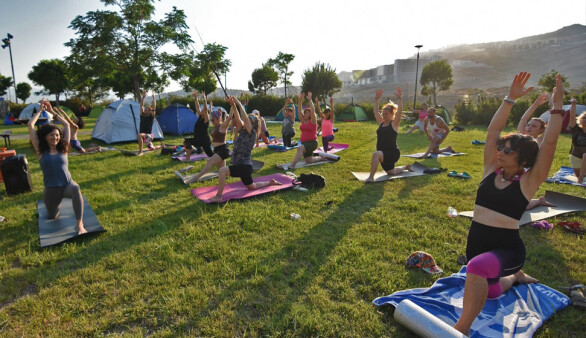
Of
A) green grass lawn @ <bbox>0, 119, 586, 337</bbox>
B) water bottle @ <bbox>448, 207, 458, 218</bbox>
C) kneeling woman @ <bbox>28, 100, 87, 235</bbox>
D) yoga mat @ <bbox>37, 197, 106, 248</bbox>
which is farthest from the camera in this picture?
water bottle @ <bbox>448, 207, 458, 218</bbox>

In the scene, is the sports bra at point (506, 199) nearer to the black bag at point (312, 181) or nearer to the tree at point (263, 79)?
the black bag at point (312, 181)

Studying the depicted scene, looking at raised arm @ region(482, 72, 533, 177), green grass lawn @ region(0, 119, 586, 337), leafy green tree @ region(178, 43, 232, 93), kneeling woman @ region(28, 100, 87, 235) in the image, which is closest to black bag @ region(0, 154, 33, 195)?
green grass lawn @ region(0, 119, 586, 337)

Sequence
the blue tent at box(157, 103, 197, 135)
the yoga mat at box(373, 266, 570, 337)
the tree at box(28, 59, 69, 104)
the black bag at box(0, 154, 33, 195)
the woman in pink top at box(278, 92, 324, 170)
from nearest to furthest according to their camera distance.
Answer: the yoga mat at box(373, 266, 570, 337)
the black bag at box(0, 154, 33, 195)
the woman in pink top at box(278, 92, 324, 170)
the blue tent at box(157, 103, 197, 135)
the tree at box(28, 59, 69, 104)

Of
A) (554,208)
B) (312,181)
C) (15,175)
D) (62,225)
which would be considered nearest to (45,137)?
(62,225)

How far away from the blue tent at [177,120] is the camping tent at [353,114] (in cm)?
1238

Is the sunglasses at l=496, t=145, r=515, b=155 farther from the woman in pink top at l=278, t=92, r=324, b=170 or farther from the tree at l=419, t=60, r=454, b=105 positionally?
the tree at l=419, t=60, r=454, b=105

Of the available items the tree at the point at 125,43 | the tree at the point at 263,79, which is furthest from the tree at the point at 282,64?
the tree at the point at 125,43

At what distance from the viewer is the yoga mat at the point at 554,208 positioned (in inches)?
188

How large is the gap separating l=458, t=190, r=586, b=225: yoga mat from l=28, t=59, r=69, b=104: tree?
40.6m

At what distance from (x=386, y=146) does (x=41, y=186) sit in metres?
7.73

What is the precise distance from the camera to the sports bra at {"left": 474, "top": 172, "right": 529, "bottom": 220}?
8.12 feet

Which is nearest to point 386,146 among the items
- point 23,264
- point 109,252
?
point 109,252

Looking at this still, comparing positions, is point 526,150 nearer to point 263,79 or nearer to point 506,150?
point 506,150

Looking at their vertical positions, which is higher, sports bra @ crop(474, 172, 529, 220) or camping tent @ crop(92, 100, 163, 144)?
camping tent @ crop(92, 100, 163, 144)
